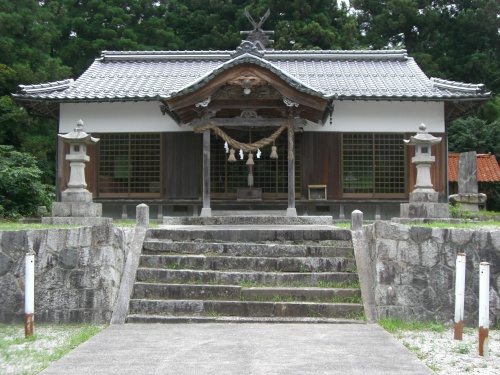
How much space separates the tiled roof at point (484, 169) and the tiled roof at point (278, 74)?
8.76 m

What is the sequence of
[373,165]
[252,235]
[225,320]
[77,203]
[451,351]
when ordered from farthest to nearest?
[373,165] → [77,203] → [252,235] → [225,320] → [451,351]

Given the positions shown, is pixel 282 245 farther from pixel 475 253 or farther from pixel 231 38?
pixel 231 38

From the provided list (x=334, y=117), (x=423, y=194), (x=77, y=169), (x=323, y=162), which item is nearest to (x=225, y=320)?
(x=77, y=169)

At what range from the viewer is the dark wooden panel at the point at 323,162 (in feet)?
51.9

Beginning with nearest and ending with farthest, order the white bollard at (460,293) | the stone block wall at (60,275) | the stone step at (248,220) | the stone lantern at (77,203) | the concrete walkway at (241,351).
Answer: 1. the concrete walkway at (241,351)
2. the white bollard at (460,293)
3. the stone block wall at (60,275)
4. the stone lantern at (77,203)
5. the stone step at (248,220)

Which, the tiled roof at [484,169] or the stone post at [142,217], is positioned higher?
the tiled roof at [484,169]

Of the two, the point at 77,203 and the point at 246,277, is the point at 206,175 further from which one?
the point at 246,277

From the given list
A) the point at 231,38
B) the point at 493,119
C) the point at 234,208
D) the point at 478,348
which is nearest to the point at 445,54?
the point at 493,119

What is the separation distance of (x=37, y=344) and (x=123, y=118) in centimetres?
1040

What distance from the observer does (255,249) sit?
30.6ft

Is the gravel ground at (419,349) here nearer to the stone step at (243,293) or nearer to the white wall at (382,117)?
the stone step at (243,293)

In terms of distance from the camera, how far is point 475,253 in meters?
7.83

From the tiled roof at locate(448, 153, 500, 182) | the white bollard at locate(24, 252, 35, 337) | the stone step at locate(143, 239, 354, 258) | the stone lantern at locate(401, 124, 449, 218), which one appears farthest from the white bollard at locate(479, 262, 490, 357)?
the tiled roof at locate(448, 153, 500, 182)

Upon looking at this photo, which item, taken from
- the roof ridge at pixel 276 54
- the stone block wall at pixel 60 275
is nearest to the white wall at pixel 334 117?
the roof ridge at pixel 276 54
